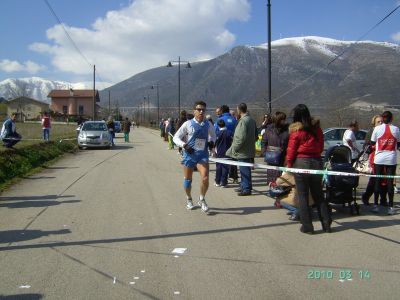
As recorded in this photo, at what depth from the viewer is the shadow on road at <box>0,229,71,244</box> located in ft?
21.0

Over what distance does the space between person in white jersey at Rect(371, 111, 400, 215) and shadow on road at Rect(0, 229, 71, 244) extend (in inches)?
209

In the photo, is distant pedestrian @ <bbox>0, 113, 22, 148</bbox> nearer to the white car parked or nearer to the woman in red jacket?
the white car parked

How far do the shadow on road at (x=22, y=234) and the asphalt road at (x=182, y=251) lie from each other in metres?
0.01

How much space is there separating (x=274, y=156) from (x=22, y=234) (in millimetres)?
4872

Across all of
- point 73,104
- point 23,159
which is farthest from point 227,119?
point 73,104

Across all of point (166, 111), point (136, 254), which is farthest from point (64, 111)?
point (136, 254)

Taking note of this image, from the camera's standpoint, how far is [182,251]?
582 centimetres

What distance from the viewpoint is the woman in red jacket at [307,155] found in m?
6.84

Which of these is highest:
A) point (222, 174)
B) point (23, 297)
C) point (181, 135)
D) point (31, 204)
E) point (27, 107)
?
point (27, 107)

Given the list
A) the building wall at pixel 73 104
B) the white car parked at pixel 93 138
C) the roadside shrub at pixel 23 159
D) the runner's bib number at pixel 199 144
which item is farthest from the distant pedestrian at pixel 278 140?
the building wall at pixel 73 104

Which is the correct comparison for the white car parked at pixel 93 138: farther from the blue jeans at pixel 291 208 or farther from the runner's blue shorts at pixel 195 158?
the blue jeans at pixel 291 208

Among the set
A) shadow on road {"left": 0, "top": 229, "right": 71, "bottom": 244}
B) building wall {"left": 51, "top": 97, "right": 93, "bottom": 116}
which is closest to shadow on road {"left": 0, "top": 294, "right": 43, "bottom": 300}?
shadow on road {"left": 0, "top": 229, "right": 71, "bottom": 244}

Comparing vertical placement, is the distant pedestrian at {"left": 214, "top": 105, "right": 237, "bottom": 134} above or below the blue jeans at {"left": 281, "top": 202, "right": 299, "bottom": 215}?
above

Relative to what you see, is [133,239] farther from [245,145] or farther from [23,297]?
[245,145]
